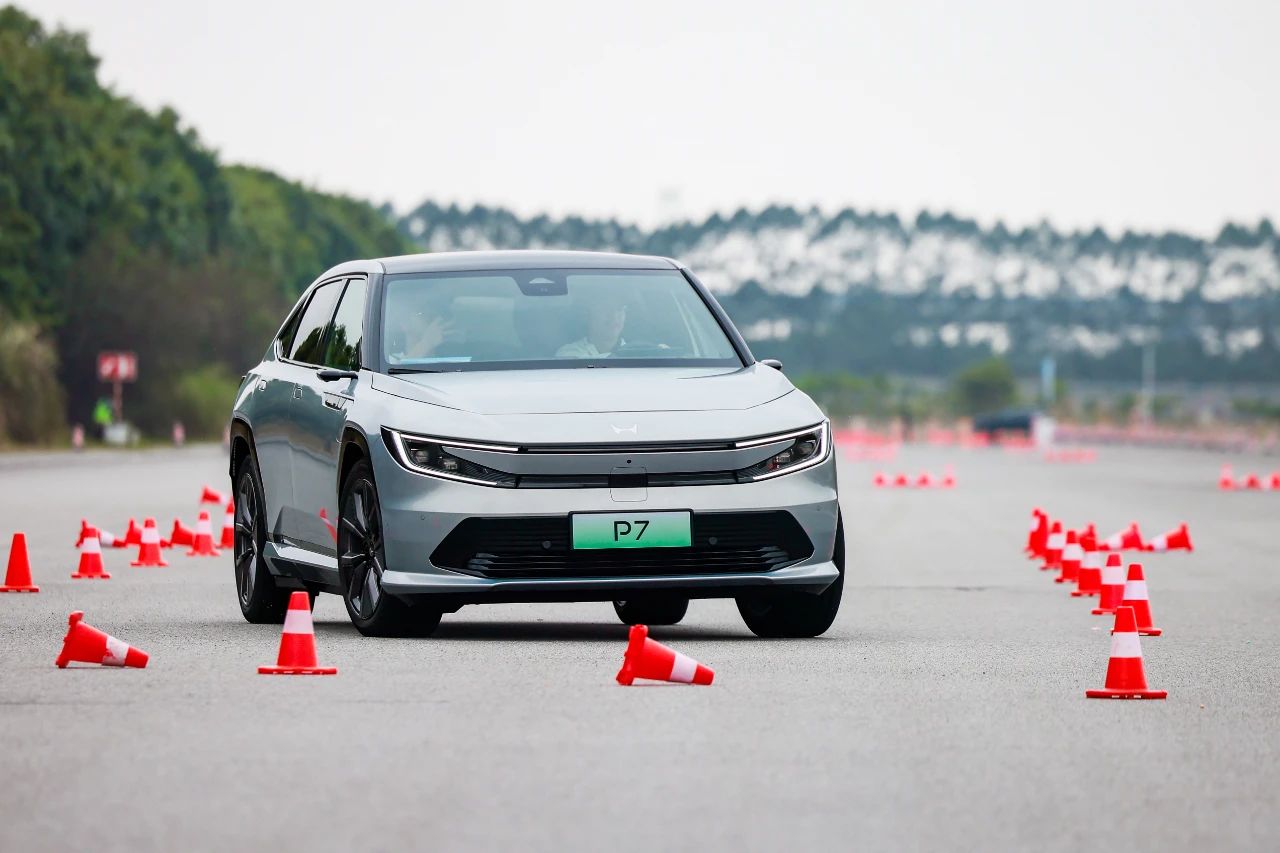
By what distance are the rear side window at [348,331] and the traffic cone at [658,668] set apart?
2.79 m

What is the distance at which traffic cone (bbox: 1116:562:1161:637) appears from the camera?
1188 cm

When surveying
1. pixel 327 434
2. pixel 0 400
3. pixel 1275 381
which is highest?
pixel 327 434

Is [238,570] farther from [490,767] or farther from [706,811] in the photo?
[706,811]

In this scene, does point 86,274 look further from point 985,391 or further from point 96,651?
point 985,391

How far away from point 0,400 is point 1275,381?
416 ft

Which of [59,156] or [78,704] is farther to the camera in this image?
[59,156]

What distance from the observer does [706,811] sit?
698cm

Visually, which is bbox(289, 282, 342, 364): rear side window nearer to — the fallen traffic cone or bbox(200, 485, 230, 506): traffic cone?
the fallen traffic cone

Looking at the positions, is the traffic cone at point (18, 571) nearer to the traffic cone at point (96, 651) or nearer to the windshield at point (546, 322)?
the windshield at point (546, 322)

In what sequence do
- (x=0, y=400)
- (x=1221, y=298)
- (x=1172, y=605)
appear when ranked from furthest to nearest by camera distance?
(x=1221, y=298), (x=0, y=400), (x=1172, y=605)

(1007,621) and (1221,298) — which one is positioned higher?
(1007,621)

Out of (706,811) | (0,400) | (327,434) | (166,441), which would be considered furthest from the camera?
(166,441)

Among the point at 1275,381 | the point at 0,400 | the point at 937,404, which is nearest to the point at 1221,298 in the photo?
the point at 1275,381

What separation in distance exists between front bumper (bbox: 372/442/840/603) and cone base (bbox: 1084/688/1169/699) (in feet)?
6.46
